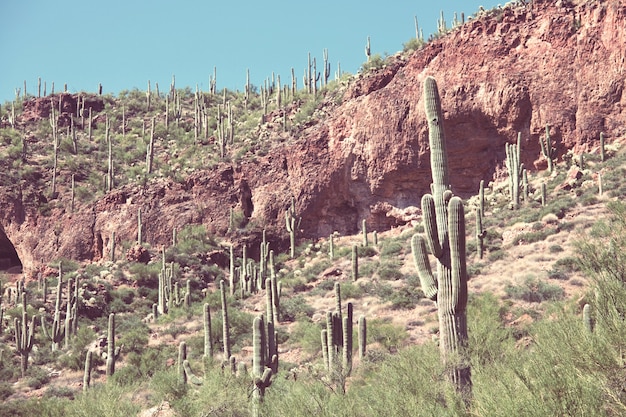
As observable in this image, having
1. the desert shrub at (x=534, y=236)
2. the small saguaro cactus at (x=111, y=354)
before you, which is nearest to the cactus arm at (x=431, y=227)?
the small saguaro cactus at (x=111, y=354)

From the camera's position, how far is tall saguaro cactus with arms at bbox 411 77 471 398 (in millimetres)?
10766

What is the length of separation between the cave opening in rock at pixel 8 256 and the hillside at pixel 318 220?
0.13 m

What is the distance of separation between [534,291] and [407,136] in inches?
619

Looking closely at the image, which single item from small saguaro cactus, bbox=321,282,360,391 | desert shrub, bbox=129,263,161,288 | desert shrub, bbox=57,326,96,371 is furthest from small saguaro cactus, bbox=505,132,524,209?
desert shrub, bbox=57,326,96,371

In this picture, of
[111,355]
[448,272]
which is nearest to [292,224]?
[111,355]

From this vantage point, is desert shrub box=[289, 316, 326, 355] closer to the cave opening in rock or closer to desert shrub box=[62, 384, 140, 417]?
desert shrub box=[62, 384, 140, 417]

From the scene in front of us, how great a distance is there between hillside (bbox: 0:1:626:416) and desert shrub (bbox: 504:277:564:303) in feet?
0.26

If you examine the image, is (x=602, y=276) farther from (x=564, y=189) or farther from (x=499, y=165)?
(x=499, y=165)

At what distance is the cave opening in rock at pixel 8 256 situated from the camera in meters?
40.6

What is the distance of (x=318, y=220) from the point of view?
123ft

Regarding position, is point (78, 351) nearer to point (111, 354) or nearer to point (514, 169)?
point (111, 354)

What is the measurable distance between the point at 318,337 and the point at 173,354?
19.2ft

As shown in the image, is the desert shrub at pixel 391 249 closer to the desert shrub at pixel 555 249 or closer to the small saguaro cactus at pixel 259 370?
the desert shrub at pixel 555 249

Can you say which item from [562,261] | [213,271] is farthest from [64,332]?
[562,261]
